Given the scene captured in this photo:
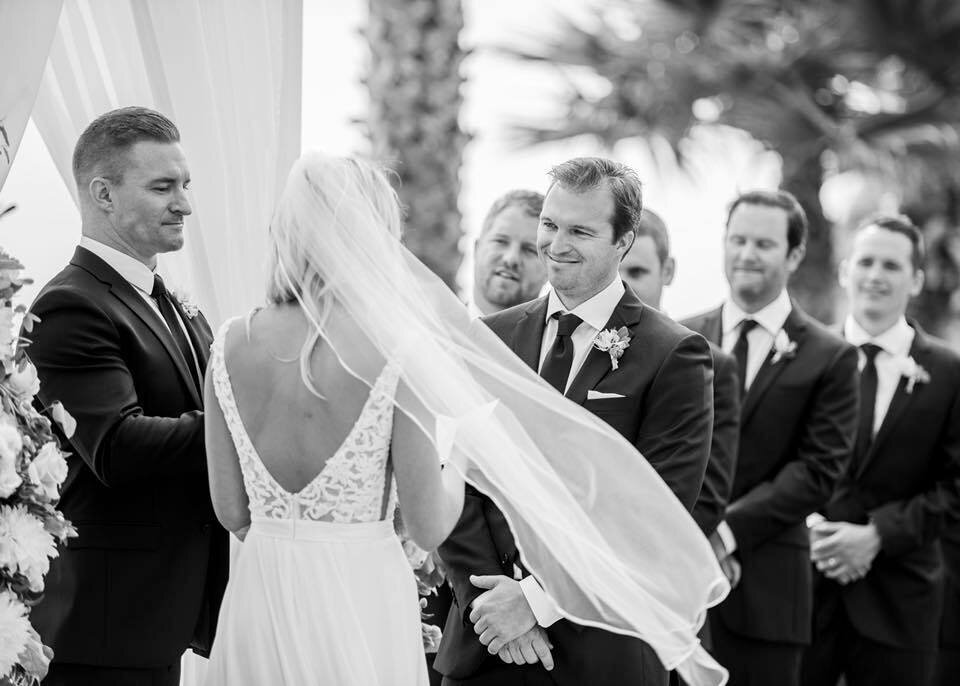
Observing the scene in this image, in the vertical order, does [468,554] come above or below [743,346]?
below

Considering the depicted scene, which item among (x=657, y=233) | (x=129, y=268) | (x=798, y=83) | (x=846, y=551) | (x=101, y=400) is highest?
(x=798, y=83)

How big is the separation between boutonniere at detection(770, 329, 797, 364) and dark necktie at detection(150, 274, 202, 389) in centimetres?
238

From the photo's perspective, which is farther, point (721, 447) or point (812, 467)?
point (812, 467)

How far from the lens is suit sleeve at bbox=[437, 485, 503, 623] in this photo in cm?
342

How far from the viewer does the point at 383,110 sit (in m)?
7.89

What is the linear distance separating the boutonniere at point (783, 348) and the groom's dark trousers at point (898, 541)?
736 millimetres

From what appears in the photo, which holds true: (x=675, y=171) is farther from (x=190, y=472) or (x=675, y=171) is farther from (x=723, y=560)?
(x=190, y=472)

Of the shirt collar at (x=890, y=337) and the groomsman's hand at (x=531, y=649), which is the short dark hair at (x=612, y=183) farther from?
the shirt collar at (x=890, y=337)

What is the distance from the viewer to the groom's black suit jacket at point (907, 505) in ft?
17.0

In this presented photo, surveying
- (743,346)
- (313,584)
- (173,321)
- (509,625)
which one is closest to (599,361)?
(509,625)

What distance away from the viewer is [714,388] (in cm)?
445

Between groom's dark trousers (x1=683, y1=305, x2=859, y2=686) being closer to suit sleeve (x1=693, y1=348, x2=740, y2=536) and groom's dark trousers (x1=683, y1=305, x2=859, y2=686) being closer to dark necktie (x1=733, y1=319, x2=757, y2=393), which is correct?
dark necktie (x1=733, y1=319, x2=757, y2=393)

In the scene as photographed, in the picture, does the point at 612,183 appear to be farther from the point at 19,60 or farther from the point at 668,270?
the point at 19,60

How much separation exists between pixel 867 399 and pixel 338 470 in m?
3.27
